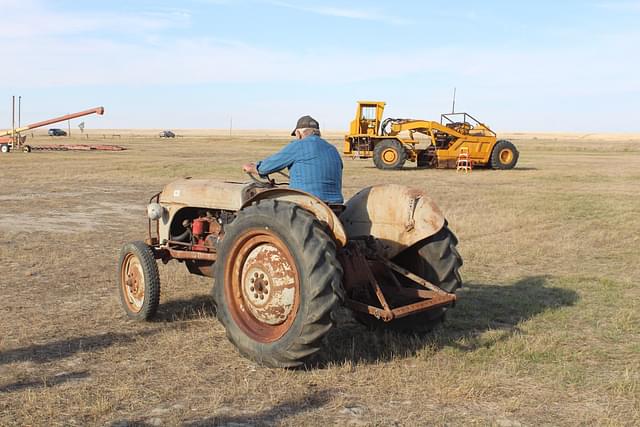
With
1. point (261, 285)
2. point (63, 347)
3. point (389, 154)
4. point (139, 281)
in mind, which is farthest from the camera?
point (389, 154)

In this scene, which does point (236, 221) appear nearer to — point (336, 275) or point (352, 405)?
point (336, 275)

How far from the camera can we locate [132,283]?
259 inches

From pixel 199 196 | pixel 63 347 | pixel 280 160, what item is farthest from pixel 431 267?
pixel 63 347

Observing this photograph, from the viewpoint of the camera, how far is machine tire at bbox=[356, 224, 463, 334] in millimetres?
5457

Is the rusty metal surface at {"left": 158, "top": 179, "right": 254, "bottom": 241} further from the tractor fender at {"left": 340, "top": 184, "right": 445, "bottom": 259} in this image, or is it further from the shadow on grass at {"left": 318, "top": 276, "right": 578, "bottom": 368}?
the shadow on grass at {"left": 318, "top": 276, "right": 578, "bottom": 368}

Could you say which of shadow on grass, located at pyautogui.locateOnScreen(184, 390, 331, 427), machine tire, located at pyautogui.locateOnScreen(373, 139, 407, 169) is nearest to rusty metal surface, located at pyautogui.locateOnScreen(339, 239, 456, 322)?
shadow on grass, located at pyautogui.locateOnScreen(184, 390, 331, 427)

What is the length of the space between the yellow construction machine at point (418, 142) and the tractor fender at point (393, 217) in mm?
21122

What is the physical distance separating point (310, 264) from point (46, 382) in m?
2.08

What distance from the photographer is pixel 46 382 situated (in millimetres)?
4621

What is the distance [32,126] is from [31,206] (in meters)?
22.1

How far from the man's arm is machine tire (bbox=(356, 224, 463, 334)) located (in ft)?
4.29

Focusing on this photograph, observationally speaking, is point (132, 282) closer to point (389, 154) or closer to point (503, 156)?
point (389, 154)

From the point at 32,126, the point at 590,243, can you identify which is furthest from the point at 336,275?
the point at 32,126

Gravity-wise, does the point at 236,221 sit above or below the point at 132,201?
above
